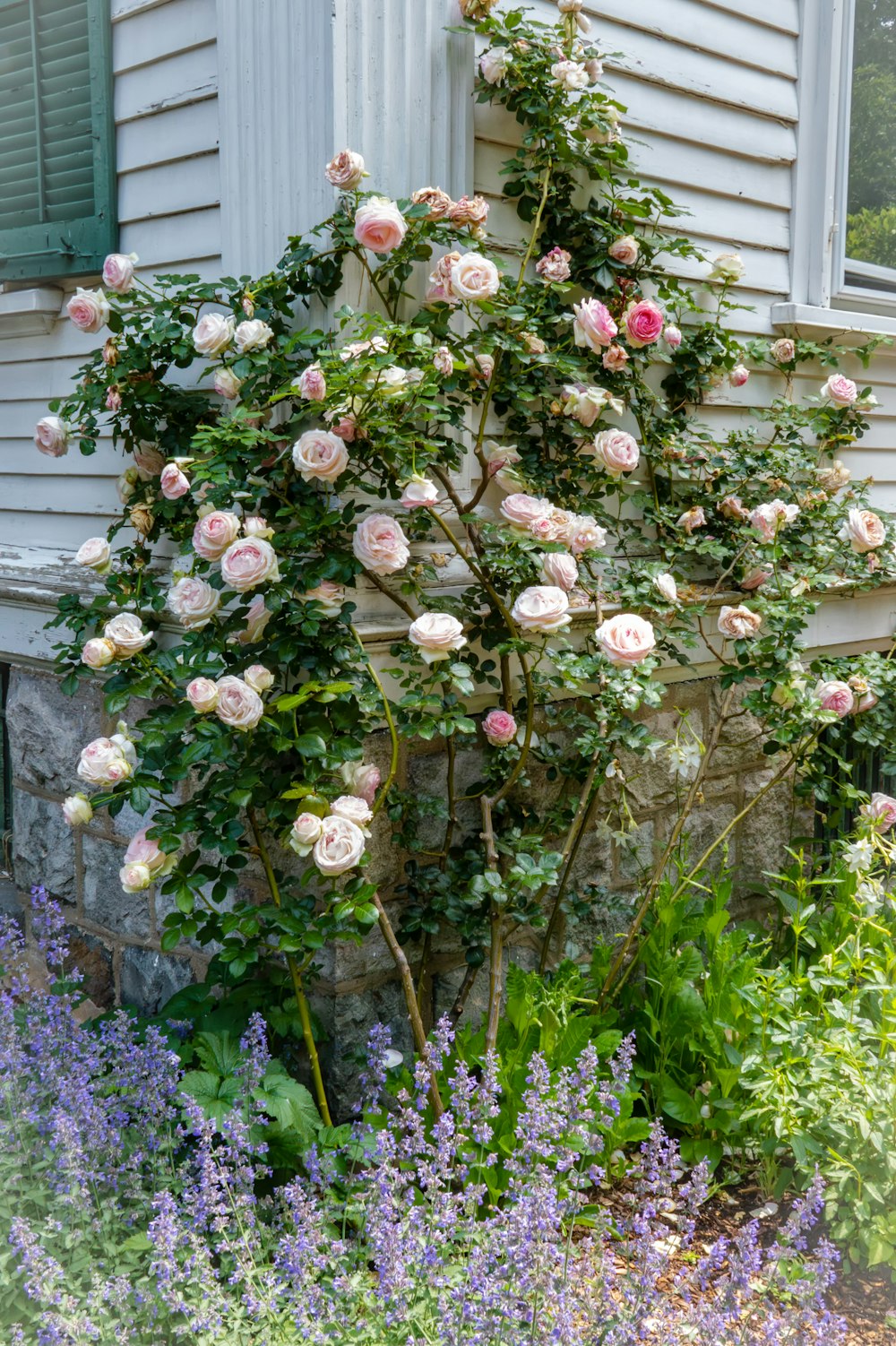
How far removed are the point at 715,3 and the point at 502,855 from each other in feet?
8.51

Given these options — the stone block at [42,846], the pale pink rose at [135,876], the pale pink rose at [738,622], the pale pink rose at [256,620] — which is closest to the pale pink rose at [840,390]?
the pale pink rose at [738,622]

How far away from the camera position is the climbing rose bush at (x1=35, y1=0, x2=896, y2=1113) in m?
2.53

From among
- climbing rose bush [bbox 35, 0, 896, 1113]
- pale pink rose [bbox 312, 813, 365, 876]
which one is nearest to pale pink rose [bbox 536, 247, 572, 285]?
climbing rose bush [bbox 35, 0, 896, 1113]

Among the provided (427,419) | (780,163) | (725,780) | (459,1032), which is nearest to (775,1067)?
(459,1032)

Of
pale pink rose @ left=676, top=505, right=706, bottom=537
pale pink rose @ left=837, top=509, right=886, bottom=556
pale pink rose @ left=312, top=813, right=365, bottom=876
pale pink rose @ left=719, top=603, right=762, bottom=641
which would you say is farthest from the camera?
pale pink rose @ left=837, top=509, right=886, bottom=556

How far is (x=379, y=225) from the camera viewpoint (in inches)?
95.6

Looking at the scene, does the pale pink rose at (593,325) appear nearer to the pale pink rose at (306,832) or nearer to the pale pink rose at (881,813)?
the pale pink rose at (306,832)


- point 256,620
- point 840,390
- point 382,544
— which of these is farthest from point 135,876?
point 840,390

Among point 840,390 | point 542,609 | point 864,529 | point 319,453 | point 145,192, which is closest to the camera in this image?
point 319,453

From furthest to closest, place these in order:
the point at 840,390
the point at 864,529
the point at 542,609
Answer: the point at 840,390 < the point at 864,529 < the point at 542,609

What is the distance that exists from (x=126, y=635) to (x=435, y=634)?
0.69 meters

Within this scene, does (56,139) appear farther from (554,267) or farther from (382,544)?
(382,544)

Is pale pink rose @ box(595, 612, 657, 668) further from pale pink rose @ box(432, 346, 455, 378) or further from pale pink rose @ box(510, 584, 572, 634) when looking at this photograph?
pale pink rose @ box(432, 346, 455, 378)

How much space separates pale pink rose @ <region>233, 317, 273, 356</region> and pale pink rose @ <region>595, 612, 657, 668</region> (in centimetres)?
97
